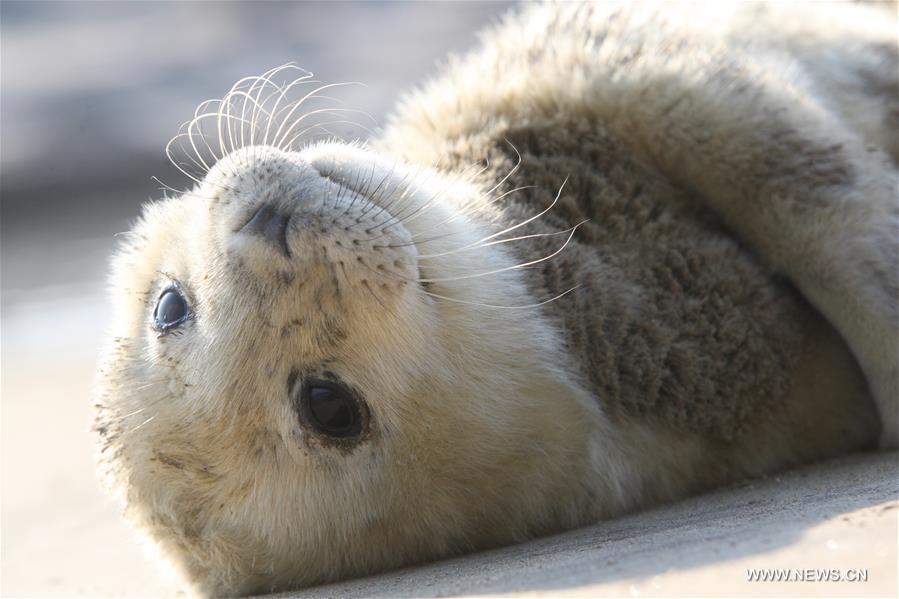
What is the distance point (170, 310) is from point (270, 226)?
0.56 metres

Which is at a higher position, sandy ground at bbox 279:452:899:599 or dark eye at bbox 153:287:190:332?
dark eye at bbox 153:287:190:332

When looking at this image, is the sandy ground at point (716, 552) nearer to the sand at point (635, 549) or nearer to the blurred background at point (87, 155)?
the sand at point (635, 549)

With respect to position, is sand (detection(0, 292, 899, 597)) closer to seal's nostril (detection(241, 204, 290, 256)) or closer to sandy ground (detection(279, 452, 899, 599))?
sandy ground (detection(279, 452, 899, 599))

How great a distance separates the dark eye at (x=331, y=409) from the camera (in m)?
3.38

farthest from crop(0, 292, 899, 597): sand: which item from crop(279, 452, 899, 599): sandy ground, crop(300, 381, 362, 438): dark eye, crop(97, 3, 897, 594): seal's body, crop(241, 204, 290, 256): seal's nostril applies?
crop(241, 204, 290, 256): seal's nostril

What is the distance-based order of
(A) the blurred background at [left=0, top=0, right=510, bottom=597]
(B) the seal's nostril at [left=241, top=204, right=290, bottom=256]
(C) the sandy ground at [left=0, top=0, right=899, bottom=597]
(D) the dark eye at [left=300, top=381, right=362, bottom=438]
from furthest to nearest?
(A) the blurred background at [left=0, top=0, right=510, bottom=597], (D) the dark eye at [left=300, top=381, right=362, bottom=438], (B) the seal's nostril at [left=241, top=204, right=290, bottom=256], (C) the sandy ground at [left=0, top=0, right=899, bottom=597]

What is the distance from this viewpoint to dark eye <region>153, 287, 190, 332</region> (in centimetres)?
363

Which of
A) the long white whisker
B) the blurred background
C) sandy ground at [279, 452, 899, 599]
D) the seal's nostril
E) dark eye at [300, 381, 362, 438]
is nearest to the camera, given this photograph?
sandy ground at [279, 452, 899, 599]

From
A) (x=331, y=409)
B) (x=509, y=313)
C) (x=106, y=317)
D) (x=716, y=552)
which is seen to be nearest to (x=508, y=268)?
(x=509, y=313)

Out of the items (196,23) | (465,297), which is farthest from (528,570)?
(196,23)

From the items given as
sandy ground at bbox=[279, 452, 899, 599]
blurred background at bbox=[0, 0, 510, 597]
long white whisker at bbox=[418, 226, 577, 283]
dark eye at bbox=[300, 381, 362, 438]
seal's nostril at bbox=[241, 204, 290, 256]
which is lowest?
sandy ground at bbox=[279, 452, 899, 599]

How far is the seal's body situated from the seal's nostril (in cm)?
1

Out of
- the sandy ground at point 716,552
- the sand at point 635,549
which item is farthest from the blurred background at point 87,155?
the sandy ground at point 716,552

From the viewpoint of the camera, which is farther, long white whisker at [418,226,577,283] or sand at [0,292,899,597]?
long white whisker at [418,226,577,283]
